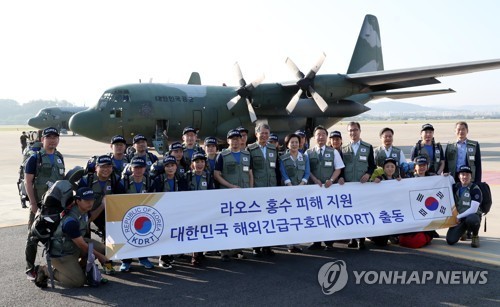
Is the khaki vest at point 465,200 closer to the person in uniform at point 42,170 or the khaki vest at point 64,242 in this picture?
the khaki vest at point 64,242

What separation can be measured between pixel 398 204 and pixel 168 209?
4077 millimetres

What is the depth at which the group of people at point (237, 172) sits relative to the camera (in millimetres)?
6288

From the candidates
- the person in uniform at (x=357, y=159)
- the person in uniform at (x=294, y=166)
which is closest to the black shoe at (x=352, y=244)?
the person in uniform at (x=357, y=159)

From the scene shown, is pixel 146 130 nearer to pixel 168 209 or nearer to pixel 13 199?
pixel 13 199

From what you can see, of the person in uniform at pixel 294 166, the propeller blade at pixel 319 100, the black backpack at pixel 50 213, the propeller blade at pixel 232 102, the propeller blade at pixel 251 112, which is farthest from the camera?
the propeller blade at pixel 232 102

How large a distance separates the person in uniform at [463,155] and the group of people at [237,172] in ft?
0.06

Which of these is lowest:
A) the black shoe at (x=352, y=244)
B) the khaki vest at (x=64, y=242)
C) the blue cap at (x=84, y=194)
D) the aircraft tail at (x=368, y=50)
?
the black shoe at (x=352, y=244)

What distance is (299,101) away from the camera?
20.5 meters

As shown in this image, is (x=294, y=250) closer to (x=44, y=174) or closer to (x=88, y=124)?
(x=44, y=174)

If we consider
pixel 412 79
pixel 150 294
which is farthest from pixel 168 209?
pixel 412 79

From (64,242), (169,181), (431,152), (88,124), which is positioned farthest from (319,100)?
(64,242)

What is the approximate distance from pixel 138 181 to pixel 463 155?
629 centimetres

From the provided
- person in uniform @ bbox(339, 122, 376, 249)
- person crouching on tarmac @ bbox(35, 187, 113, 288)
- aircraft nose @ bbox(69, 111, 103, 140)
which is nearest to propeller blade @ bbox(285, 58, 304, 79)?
aircraft nose @ bbox(69, 111, 103, 140)

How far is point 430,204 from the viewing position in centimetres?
775
